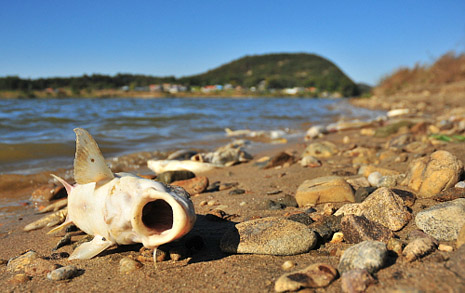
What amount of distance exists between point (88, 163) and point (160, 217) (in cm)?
55

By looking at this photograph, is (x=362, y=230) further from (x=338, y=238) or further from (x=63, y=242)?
(x=63, y=242)

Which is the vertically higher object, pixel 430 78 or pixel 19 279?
pixel 430 78

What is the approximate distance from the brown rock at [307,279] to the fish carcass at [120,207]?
49cm

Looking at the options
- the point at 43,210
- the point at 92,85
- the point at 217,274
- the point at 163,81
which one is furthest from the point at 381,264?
the point at 163,81

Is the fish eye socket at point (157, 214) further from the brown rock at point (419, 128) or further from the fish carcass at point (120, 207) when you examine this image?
the brown rock at point (419, 128)

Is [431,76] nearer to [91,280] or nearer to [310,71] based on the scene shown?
[91,280]

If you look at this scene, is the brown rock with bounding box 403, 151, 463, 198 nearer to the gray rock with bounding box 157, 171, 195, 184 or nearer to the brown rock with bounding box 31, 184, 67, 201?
the gray rock with bounding box 157, 171, 195, 184

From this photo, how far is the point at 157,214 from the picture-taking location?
5.93 feet

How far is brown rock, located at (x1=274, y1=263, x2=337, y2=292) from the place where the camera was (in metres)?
1.50

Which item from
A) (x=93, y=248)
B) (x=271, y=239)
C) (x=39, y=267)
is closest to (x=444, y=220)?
(x=271, y=239)

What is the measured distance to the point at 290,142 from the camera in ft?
27.5

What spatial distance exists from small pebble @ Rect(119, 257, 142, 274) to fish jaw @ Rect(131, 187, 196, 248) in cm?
28

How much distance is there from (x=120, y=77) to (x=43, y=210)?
91449 mm

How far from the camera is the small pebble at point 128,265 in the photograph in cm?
188
